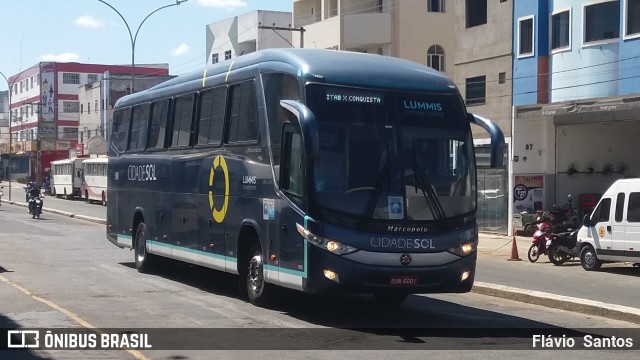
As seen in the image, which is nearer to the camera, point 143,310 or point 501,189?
point 143,310

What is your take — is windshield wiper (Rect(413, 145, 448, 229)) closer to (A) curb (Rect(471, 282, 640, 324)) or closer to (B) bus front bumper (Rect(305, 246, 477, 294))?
(B) bus front bumper (Rect(305, 246, 477, 294))

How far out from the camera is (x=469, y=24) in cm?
3597

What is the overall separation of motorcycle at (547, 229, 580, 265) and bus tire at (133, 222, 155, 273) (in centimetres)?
1070

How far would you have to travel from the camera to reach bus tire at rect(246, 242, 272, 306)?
13266 millimetres

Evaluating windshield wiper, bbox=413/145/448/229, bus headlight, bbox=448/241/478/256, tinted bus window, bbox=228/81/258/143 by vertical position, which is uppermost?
tinted bus window, bbox=228/81/258/143

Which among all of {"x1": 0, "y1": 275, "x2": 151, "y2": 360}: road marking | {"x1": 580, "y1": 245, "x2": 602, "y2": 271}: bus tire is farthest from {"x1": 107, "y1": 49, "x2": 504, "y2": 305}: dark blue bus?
{"x1": 580, "y1": 245, "x2": 602, "y2": 271}: bus tire

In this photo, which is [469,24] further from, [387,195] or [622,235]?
[387,195]

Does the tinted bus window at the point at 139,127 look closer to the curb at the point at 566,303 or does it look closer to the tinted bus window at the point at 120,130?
the tinted bus window at the point at 120,130

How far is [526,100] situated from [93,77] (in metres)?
79.2

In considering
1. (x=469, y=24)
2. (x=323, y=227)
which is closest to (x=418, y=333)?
(x=323, y=227)

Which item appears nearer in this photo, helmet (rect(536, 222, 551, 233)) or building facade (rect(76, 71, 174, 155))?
helmet (rect(536, 222, 551, 233))

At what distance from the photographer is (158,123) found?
58.7 feet

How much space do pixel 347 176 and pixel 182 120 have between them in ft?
19.3

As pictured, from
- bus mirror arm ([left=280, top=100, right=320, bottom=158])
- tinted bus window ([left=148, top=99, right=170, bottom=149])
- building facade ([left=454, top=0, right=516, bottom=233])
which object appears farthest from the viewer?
building facade ([left=454, top=0, right=516, bottom=233])
